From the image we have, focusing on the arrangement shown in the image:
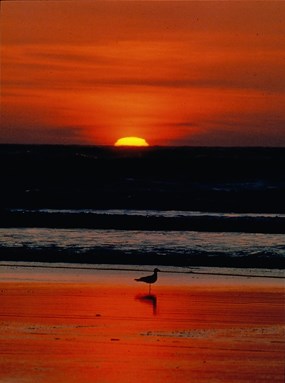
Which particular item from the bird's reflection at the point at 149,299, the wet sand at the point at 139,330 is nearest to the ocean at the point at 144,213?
the wet sand at the point at 139,330

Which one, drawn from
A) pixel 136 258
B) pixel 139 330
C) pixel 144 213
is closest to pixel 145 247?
pixel 136 258

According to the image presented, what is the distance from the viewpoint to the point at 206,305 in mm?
11117

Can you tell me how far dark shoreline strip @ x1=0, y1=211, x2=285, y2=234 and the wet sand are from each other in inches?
414

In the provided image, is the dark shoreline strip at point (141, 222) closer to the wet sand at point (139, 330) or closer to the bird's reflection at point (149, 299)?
the wet sand at point (139, 330)

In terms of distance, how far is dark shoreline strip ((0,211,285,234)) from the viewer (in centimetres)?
2436

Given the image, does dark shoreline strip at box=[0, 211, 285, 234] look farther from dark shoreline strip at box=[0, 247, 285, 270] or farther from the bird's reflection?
the bird's reflection

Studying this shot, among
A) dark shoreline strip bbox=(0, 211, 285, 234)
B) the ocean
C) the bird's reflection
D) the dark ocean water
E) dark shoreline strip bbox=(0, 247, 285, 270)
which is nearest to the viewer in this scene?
the bird's reflection

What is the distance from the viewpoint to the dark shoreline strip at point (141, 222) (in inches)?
959

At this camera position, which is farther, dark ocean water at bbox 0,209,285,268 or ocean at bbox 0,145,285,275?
ocean at bbox 0,145,285,275

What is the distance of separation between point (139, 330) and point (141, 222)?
16796 mm

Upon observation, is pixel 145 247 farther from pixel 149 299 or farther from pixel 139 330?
pixel 139 330

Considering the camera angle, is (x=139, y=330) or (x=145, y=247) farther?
(x=145, y=247)

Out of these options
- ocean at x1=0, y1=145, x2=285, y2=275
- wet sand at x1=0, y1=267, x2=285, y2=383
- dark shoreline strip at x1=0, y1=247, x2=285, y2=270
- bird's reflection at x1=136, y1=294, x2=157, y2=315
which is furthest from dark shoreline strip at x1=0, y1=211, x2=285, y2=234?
bird's reflection at x1=136, y1=294, x2=157, y2=315

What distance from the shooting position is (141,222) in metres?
26.3
